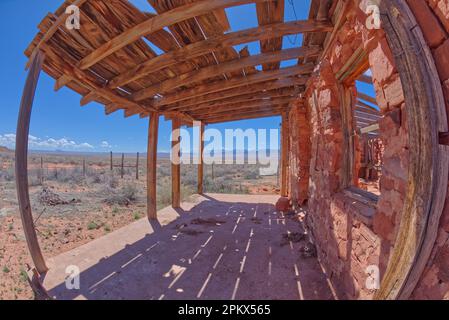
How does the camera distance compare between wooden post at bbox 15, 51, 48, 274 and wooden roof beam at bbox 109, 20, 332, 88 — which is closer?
wooden roof beam at bbox 109, 20, 332, 88

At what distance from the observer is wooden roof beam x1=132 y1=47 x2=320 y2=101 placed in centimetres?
255

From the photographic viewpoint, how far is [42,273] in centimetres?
240

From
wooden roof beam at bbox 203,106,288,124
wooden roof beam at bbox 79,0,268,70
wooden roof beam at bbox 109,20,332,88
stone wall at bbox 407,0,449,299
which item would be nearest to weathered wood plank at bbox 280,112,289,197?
wooden roof beam at bbox 203,106,288,124

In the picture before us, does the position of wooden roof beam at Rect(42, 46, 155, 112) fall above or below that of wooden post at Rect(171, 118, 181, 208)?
above

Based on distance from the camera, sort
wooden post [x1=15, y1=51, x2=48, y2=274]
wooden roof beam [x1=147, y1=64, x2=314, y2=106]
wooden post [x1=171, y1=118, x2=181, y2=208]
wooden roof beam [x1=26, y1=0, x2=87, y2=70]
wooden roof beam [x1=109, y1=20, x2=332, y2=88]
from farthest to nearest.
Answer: wooden post [x1=171, y1=118, x2=181, y2=208], wooden roof beam [x1=147, y1=64, x2=314, y2=106], wooden post [x1=15, y1=51, x2=48, y2=274], wooden roof beam [x1=109, y1=20, x2=332, y2=88], wooden roof beam [x1=26, y1=0, x2=87, y2=70]

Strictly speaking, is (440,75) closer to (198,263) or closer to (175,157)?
(198,263)

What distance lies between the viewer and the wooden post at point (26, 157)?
229 cm

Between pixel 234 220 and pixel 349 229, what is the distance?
288 cm

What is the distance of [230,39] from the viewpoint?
7.31 ft

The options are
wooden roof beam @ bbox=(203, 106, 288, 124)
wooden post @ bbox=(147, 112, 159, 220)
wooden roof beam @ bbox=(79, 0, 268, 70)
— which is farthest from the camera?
wooden roof beam @ bbox=(203, 106, 288, 124)

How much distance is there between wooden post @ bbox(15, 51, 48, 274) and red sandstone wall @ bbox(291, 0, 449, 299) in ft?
10.9

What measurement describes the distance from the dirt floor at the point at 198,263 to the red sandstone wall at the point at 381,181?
45 centimetres

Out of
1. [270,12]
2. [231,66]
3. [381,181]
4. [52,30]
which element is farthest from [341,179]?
[52,30]

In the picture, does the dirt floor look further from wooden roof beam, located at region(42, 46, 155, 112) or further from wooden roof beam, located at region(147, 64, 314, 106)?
wooden roof beam, located at region(147, 64, 314, 106)
